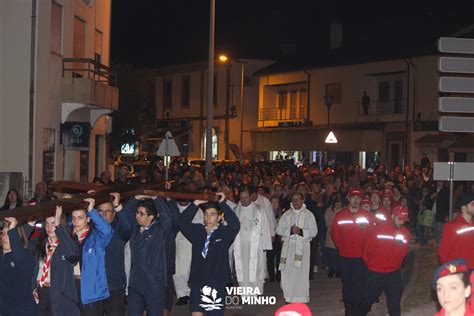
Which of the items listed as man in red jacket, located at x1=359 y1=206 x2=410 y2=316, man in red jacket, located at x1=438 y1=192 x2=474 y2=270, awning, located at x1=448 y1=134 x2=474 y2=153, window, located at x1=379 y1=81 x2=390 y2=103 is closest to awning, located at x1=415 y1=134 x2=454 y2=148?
window, located at x1=379 y1=81 x2=390 y2=103

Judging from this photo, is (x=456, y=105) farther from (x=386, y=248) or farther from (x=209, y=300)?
(x=209, y=300)

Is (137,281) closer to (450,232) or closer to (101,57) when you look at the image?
(450,232)

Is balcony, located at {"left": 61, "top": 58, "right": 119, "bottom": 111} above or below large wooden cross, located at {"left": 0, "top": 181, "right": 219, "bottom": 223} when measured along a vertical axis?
above

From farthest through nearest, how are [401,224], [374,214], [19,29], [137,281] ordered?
[19,29] < [374,214] < [401,224] < [137,281]

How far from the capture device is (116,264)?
10789 millimetres

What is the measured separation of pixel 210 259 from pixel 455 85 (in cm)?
414

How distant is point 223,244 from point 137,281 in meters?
1.05

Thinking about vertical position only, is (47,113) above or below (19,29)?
below

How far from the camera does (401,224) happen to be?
1276 cm

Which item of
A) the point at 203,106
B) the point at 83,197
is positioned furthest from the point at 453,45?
the point at 203,106

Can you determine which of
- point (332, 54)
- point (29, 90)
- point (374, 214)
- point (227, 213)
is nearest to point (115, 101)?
point (29, 90)

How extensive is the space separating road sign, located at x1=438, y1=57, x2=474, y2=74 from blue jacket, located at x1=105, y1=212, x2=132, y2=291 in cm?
470

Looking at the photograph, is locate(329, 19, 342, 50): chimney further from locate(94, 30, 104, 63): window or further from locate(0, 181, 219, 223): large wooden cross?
locate(0, 181, 219, 223): large wooden cross

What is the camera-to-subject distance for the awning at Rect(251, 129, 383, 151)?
4584 centimetres
